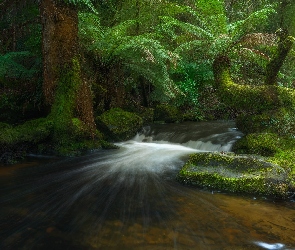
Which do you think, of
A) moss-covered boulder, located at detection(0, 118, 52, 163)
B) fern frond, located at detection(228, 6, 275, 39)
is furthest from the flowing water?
fern frond, located at detection(228, 6, 275, 39)

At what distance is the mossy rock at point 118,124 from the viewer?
752cm

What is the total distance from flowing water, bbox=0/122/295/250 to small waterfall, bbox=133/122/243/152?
2.04 metres

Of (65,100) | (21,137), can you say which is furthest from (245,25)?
(21,137)

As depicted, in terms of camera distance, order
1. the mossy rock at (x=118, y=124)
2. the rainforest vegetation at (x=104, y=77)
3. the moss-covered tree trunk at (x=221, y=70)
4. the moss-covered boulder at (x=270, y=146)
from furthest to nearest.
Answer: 1. the mossy rock at (x=118, y=124)
2. the moss-covered tree trunk at (x=221, y=70)
3. the rainforest vegetation at (x=104, y=77)
4. the moss-covered boulder at (x=270, y=146)

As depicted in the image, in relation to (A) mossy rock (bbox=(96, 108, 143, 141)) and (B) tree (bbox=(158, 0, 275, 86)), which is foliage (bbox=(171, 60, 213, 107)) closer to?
(B) tree (bbox=(158, 0, 275, 86))

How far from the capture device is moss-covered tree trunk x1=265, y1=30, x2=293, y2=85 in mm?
6270

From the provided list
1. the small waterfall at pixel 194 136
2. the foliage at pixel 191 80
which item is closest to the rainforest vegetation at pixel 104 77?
the small waterfall at pixel 194 136

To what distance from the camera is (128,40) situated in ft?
24.5

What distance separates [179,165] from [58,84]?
303 centimetres

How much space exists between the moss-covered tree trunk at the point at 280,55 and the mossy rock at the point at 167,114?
4249mm

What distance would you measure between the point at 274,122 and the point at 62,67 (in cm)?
457

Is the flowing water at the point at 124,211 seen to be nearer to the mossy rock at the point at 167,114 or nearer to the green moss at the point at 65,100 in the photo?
the green moss at the point at 65,100

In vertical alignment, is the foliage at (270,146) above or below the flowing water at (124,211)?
above

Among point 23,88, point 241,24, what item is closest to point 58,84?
point 23,88
